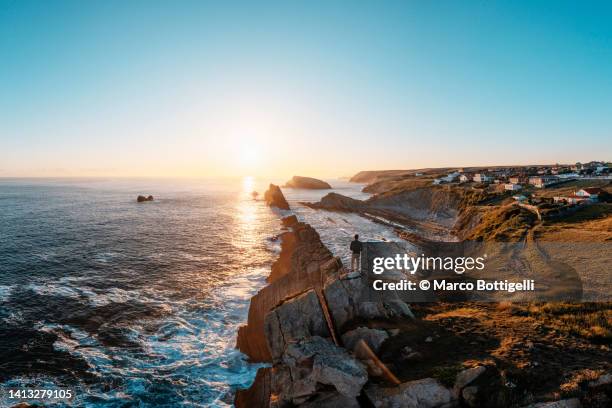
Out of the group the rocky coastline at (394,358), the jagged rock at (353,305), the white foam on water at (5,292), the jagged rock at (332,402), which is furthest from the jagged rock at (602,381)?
the white foam on water at (5,292)

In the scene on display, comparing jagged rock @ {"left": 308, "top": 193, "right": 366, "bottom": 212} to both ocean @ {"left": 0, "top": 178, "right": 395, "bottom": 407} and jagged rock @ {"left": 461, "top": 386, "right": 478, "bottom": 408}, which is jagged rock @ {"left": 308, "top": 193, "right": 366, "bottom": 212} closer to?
ocean @ {"left": 0, "top": 178, "right": 395, "bottom": 407}

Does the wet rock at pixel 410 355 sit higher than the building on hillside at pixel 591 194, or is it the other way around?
the building on hillside at pixel 591 194

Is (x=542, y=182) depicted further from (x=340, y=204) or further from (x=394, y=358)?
(x=394, y=358)

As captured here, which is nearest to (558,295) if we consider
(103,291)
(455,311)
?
(455,311)

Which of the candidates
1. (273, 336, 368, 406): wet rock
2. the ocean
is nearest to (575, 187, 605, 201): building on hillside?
the ocean

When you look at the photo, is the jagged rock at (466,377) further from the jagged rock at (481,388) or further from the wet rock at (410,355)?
the wet rock at (410,355)

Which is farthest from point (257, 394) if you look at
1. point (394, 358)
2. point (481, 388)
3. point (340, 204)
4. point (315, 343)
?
point (340, 204)

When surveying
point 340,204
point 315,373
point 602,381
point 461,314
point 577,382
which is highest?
point 602,381
